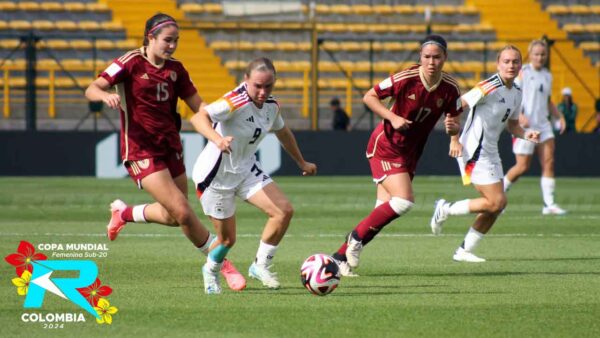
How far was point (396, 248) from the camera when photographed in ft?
42.0

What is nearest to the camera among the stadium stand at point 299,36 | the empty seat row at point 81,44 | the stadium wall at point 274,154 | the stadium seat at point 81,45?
the stadium wall at point 274,154

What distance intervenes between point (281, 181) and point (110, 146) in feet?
12.5

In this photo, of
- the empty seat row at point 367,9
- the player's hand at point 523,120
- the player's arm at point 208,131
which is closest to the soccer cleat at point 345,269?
the player's arm at point 208,131

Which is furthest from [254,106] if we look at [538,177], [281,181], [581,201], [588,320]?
[538,177]

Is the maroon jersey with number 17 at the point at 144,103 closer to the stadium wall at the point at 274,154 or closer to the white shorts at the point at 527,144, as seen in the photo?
the white shorts at the point at 527,144

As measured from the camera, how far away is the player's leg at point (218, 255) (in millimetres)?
9242

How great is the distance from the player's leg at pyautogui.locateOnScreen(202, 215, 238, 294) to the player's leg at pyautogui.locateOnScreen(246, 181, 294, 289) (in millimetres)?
226

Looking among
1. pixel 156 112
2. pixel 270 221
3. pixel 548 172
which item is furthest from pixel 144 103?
pixel 548 172

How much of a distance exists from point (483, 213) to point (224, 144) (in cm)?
399

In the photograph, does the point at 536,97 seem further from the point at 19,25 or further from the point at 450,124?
the point at 19,25

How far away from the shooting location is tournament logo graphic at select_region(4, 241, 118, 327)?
26.0 feet

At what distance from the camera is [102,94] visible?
29.1 ft

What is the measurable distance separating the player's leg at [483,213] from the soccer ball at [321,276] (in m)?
3.04

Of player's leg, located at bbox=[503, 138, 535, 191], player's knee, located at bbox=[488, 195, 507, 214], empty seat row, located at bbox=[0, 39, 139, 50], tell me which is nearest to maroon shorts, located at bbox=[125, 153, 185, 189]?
player's knee, located at bbox=[488, 195, 507, 214]
